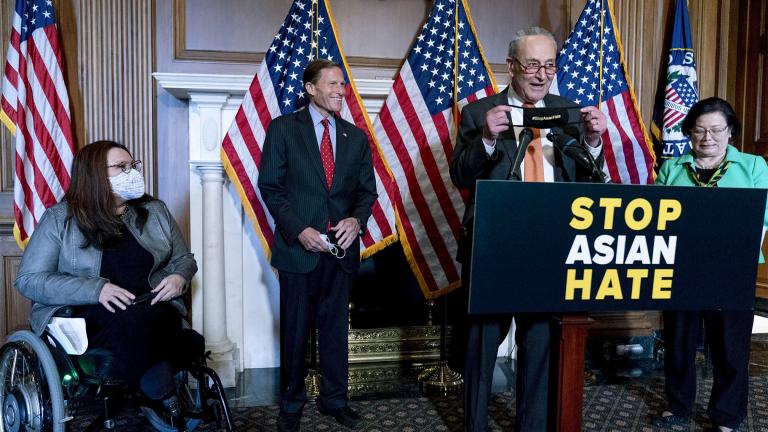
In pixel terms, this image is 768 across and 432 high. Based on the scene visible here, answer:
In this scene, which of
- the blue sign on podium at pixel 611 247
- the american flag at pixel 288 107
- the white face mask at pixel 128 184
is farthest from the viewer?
the american flag at pixel 288 107

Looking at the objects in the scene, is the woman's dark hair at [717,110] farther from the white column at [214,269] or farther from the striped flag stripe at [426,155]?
the white column at [214,269]

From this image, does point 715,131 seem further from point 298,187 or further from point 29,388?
point 29,388

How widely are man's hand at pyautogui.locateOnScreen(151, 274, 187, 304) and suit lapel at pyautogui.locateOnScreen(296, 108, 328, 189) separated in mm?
682

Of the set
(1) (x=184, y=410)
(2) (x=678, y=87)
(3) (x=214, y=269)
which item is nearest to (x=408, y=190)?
(3) (x=214, y=269)

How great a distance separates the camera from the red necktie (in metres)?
2.47

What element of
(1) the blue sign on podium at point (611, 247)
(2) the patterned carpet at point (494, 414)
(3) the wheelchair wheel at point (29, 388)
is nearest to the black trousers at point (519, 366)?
(2) the patterned carpet at point (494, 414)

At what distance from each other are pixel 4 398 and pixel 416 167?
6.53ft

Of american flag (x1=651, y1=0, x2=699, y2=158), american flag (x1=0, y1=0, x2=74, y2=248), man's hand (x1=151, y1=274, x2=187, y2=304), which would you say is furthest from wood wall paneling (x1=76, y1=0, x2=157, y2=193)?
american flag (x1=651, y1=0, x2=699, y2=158)

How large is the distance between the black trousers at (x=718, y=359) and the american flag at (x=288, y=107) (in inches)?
53.7

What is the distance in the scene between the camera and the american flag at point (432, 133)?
3070 millimetres

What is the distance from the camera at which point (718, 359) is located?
2.34 meters

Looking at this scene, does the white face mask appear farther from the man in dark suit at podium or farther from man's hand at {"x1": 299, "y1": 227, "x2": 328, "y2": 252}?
the man in dark suit at podium

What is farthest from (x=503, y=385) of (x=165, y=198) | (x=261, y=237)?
(x=165, y=198)

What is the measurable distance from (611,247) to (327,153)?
4.63 ft
